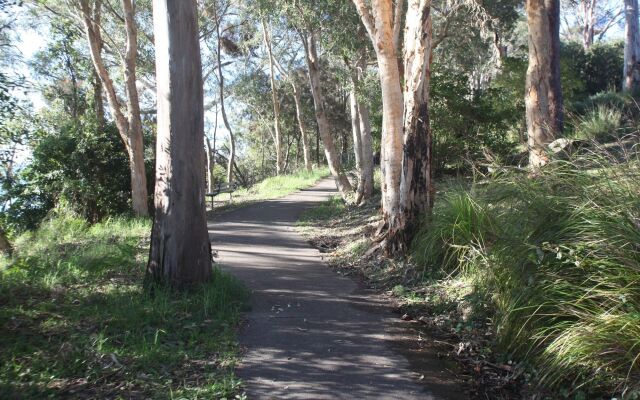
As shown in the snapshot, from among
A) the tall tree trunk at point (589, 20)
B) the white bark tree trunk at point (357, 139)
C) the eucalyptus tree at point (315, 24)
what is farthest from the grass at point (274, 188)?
the tall tree trunk at point (589, 20)

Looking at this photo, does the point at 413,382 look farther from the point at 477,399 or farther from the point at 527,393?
the point at 527,393

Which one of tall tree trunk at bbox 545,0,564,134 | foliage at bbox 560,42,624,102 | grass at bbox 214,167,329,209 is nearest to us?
tall tree trunk at bbox 545,0,564,134

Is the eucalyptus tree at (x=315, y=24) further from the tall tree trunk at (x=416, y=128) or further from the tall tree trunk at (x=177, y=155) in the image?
the tall tree trunk at (x=177, y=155)

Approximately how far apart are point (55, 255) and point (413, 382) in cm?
642

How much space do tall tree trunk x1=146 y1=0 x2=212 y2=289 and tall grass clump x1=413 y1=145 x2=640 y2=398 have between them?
3416 millimetres

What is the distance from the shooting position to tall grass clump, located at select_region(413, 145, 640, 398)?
370 centimetres

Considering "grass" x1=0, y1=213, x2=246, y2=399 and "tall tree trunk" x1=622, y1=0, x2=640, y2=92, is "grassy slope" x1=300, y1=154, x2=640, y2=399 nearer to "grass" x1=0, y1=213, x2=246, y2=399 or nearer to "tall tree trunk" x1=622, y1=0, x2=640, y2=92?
"grass" x1=0, y1=213, x2=246, y2=399

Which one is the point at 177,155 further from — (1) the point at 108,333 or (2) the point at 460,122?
(2) the point at 460,122

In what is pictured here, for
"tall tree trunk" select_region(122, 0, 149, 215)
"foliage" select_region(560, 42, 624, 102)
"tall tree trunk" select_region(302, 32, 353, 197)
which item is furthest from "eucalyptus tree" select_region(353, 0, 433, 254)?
"foliage" select_region(560, 42, 624, 102)

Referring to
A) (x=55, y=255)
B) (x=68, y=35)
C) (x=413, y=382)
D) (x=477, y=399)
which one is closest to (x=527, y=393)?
(x=477, y=399)

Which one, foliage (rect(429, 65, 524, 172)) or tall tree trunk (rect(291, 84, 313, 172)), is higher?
tall tree trunk (rect(291, 84, 313, 172))

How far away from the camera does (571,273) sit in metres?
4.30

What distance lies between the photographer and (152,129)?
62.4ft

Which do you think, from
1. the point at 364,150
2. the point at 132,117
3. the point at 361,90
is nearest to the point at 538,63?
the point at 361,90
